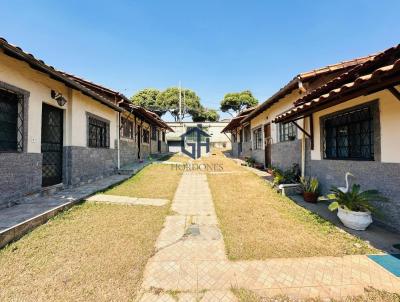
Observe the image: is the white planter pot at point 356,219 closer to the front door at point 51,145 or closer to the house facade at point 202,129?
the front door at point 51,145

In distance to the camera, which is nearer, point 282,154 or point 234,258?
point 234,258

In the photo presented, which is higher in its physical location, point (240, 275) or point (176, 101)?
point (176, 101)

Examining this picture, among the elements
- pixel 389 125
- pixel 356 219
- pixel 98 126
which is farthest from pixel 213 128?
pixel 356 219

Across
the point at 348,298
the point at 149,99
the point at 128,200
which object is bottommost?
the point at 348,298

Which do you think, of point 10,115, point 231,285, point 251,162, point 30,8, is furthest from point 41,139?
point 251,162

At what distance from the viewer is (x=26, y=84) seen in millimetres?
4797

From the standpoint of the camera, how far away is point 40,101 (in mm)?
5273

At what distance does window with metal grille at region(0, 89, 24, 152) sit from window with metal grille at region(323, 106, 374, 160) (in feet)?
25.9

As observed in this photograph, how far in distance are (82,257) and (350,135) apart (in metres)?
6.04

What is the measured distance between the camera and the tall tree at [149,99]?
38062 mm

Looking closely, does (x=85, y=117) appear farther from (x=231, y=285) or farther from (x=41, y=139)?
(x=231, y=285)

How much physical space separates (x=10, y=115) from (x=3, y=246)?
3.12m

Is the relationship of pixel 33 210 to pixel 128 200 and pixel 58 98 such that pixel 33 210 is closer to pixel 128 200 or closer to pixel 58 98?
pixel 128 200

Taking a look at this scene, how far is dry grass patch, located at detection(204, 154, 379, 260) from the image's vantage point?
2904mm
